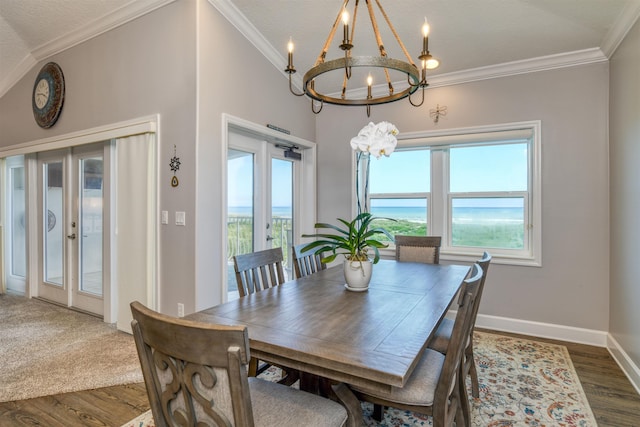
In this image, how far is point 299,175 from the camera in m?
4.41

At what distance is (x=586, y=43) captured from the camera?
9.61ft

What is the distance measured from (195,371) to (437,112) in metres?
3.55

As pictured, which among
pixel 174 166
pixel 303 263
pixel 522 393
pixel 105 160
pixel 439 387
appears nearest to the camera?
pixel 439 387

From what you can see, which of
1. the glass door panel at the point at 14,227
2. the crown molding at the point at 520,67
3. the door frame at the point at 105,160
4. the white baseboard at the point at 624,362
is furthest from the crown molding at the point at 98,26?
the white baseboard at the point at 624,362

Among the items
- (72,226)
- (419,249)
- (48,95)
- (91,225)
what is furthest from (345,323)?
(48,95)

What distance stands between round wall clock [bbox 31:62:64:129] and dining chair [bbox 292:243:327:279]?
3366 millimetres

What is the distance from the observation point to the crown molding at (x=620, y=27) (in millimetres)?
2361

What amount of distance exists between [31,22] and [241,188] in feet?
9.19

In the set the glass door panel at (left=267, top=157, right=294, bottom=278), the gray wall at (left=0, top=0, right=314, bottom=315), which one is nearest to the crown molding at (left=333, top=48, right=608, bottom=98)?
the glass door panel at (left=267, top=157, right=294, bottom=278)

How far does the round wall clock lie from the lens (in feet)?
12.4

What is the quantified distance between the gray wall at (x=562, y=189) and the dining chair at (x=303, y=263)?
1.97m

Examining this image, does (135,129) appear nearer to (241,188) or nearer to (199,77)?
(199,77)

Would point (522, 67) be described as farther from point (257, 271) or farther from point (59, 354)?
point (59, 354)

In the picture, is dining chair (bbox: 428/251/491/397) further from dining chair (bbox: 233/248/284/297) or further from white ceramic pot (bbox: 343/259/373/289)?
dining chair (bbox: 233/248/284/297)
